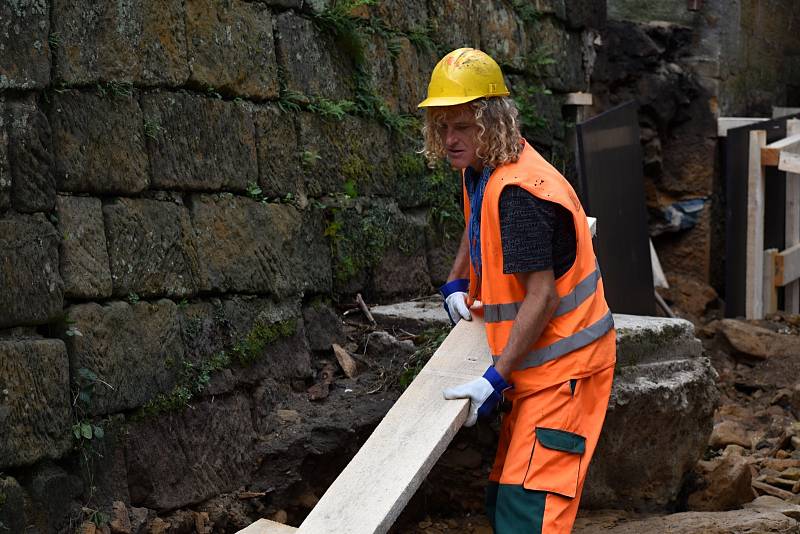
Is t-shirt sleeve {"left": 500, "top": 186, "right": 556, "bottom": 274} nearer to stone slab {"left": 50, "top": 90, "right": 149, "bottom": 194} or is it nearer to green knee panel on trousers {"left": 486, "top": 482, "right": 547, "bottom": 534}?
green knee panel on trousers {"left": 486, "top": 482, "right": 547, "bottom": 534}

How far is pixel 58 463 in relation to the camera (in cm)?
324

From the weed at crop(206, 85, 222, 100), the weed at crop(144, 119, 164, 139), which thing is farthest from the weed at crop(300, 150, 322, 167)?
the weed at crop(144, 119, 164, 139)

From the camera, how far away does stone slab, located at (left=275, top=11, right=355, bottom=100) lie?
4289 mm

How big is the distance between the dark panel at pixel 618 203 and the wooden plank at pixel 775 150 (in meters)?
1.84

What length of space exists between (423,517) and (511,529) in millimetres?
1484

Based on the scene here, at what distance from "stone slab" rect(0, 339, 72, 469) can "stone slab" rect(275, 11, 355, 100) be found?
1707 mm

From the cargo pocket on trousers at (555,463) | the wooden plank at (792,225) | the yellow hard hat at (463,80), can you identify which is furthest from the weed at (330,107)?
the wooden plank at (792,225)

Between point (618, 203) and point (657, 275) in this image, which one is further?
point (657, 275)

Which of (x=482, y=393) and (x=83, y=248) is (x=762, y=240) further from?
(x=83, y=248)

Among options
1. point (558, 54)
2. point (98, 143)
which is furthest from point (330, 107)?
point (558, 54)

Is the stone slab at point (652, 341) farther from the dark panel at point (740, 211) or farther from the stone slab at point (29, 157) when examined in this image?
the dark panel at point (740, 211)

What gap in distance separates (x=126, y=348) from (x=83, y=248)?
0.39 metres

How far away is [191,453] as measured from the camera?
12.2 feet

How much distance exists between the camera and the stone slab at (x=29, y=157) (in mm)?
3059
